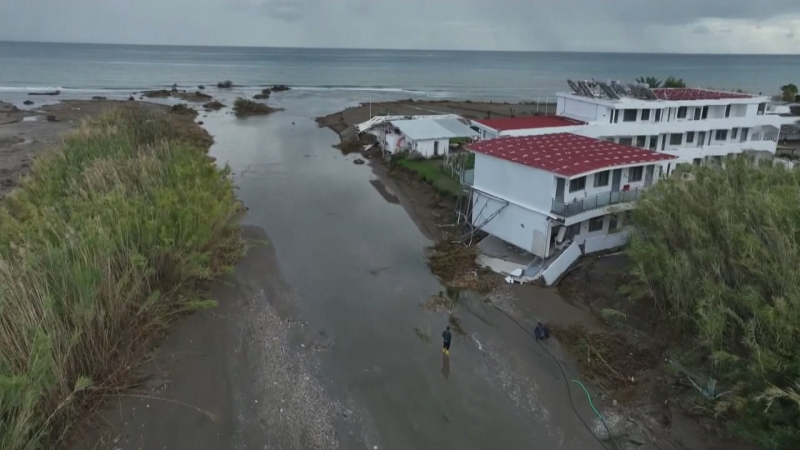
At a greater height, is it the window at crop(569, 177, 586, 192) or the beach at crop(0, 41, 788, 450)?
the window at crop(569, 177, 586, 192)

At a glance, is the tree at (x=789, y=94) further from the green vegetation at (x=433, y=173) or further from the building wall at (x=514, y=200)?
the building wall at (x=514, y=200)

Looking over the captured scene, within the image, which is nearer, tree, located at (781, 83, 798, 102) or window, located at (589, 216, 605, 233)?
window, located at (589, 216, 605, 233)

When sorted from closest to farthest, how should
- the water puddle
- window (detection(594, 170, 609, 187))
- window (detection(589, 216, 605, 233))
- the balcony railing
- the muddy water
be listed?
the muddy water
the balcony railing
window (detection(594, 170, 609, 187))
window (detection(589, 216, 605, 233))
the water puddle

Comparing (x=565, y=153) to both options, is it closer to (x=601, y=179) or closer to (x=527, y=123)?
(x=601, y=179)

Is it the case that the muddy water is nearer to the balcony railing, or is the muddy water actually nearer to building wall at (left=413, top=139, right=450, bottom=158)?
the balcony railing

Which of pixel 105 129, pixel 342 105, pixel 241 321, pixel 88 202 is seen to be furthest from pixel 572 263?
pixel 342 105

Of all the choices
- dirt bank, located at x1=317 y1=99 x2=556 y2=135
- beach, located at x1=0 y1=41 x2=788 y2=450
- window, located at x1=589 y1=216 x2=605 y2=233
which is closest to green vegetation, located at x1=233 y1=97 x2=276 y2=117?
dirt bank, located at x1=317 y1=99 x2=556 y2=135

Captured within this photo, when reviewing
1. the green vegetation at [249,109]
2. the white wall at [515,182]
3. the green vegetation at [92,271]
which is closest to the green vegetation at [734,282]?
the white wall at [515,182]
